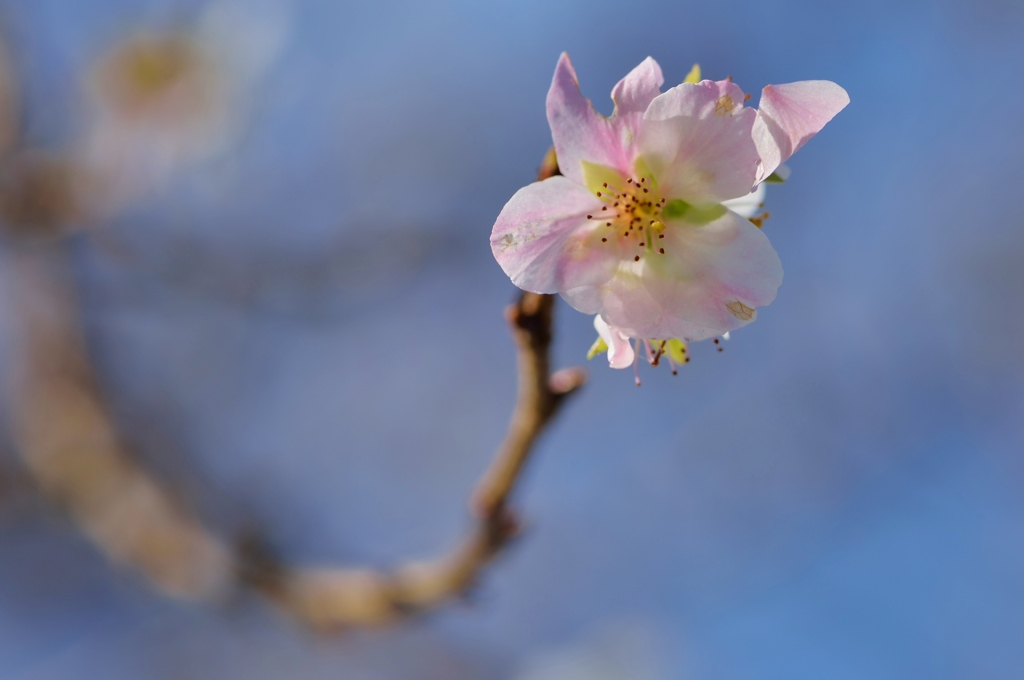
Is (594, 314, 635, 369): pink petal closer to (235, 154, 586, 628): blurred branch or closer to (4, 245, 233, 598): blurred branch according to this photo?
(235, 154, 586, 628): blurred branch

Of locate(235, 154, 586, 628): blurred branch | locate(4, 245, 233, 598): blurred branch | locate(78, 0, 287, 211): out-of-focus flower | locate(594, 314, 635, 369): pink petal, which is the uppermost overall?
locate(78, 0, 287, 211): out-of-focus flower

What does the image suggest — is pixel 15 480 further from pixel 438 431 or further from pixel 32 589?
pixel 438 431

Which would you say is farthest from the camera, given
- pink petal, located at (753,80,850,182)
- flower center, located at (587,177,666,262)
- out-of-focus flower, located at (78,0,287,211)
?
out-of-focus flower, located at (78,0,287,211)

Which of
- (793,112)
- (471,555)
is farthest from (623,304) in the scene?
(471,555)

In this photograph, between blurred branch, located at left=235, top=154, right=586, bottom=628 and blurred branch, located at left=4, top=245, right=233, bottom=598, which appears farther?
blurred branch, located at left=4, top=245, right=233, bottom=598

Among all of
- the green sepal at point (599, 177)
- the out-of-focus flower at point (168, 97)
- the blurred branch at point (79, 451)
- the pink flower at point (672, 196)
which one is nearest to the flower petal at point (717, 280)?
the pink flower at point (672, 196)

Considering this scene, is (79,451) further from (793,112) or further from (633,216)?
(793,112)

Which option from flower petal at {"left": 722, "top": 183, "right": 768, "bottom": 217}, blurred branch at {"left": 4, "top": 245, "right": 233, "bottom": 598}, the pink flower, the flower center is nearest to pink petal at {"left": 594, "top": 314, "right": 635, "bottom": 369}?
the pink flower

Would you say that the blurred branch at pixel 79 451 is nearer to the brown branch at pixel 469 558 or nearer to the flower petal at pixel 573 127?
the brown branch at pixel 469 558
